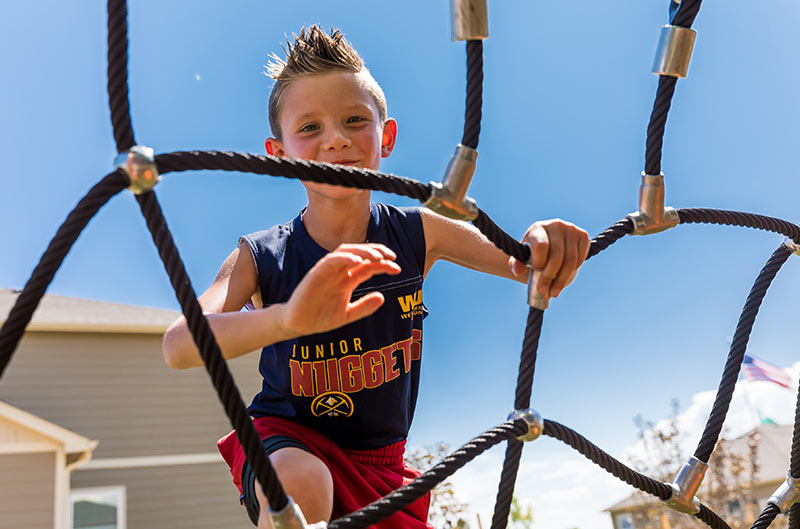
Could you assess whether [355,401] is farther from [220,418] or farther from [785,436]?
[785,436]

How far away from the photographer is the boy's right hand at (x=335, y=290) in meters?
0.87

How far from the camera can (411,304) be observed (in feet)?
5.50

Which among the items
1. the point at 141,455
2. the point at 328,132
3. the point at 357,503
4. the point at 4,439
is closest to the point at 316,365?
the point at 357,503

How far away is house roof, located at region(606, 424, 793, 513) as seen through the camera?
14938mm

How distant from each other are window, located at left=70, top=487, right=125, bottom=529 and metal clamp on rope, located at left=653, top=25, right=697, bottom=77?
875 centimetres

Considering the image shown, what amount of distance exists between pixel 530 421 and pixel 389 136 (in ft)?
3.40

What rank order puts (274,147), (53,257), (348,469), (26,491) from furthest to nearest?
1. (26,491)
2. (274,147)
3. (348,469)
4. (53,257)

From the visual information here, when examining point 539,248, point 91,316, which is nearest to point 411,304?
point 539,248

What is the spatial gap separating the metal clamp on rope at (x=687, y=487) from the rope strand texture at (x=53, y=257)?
1.09 meters

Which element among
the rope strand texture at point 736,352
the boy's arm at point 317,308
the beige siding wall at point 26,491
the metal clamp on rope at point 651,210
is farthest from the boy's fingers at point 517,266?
the beige siding wall at point 26,491

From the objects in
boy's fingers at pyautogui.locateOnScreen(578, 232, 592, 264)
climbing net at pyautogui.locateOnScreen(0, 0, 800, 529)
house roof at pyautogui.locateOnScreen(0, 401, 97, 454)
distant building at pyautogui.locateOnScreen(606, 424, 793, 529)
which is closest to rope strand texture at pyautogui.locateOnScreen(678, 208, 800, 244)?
climbing net at pyautogui.locateOnScreen(0, 0, 800, 529)

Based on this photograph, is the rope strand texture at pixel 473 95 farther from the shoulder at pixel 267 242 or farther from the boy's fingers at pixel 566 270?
the shoulder at pixel 267 242

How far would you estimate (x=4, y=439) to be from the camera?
764cm

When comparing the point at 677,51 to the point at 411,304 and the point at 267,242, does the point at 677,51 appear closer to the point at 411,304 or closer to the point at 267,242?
the point at 411,304
